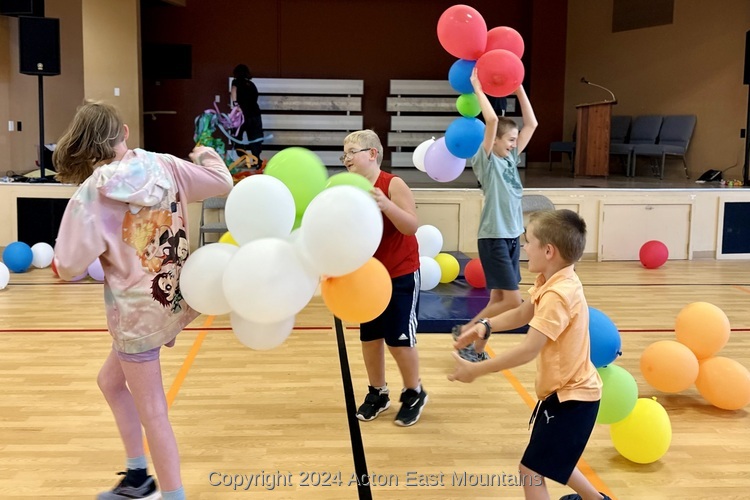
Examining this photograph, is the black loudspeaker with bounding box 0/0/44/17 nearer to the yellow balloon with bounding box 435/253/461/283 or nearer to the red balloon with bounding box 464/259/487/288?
the yellow balloon with bounding box 435/253/461/283

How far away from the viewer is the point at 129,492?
242 cm

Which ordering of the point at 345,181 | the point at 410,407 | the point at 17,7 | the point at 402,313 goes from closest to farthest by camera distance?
the point at 345,181 < the point at 402,313 < the point at 410,407 < the point at 17,7

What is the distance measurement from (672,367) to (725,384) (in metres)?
0.23

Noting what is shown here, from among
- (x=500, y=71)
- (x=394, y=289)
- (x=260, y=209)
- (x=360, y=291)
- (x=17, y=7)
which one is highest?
(x=17, y=7)

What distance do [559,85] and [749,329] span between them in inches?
372

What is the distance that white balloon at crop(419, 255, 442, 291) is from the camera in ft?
17.2

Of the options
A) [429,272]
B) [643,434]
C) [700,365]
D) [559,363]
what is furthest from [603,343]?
[429,272]

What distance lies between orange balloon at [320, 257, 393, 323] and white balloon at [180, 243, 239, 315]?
302 mm

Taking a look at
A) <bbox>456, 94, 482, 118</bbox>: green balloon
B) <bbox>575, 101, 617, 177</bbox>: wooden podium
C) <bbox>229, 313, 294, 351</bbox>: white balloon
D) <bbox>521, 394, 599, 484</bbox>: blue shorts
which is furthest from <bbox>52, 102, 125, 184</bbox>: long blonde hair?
<bbox>575, 101, 617, 177</bbox>: wooden podium

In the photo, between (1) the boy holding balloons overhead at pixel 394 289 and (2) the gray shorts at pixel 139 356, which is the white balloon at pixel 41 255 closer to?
(1) the boy holding balloons overhead at pixel 394 289

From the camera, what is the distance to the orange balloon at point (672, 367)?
331 centimetres

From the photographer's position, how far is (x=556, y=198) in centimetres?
751

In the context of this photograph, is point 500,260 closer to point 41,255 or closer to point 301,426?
point 301,426

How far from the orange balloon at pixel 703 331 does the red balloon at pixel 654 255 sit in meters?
3.59
